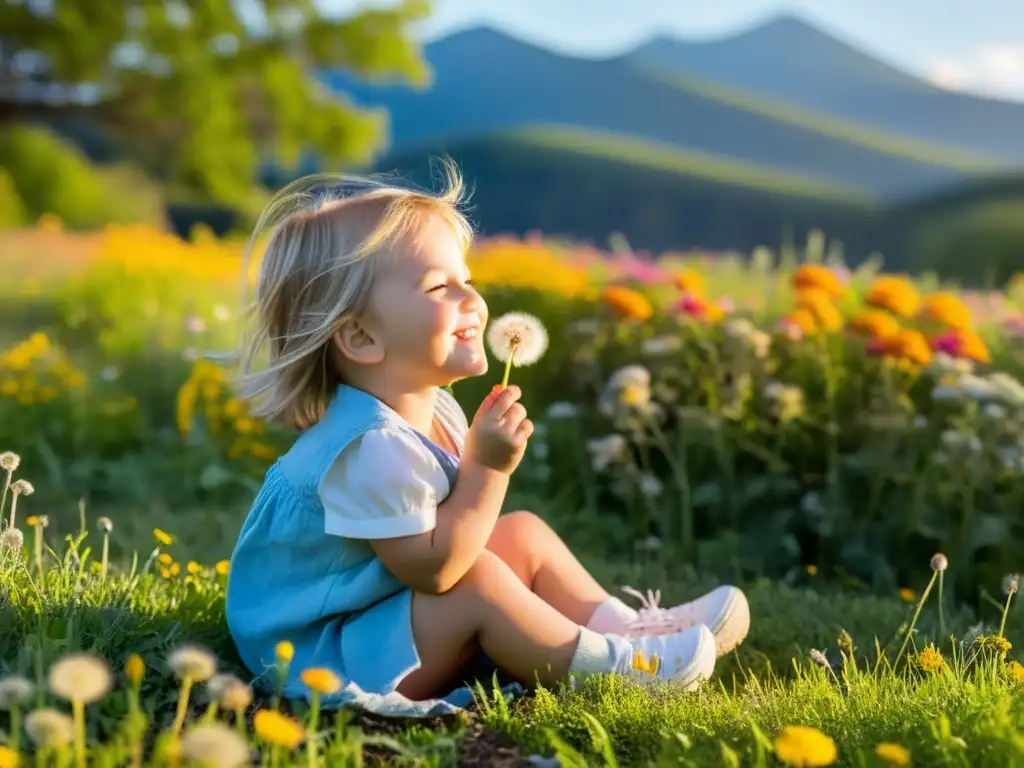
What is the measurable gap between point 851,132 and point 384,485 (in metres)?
32.3

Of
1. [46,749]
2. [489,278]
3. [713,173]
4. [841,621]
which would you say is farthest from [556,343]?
[713,173]

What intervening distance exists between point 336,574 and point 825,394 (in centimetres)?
A: 246

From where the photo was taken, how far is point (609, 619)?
2631 millimetres

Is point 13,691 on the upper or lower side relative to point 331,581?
upper

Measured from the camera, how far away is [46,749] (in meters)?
1.60

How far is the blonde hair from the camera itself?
2275 millimetres

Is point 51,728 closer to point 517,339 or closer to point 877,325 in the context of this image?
point 517,339

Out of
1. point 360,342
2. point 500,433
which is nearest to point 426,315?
point 360,342

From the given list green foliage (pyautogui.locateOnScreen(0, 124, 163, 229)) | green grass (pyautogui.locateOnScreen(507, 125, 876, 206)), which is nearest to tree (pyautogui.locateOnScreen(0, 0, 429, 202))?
green foliage (pyautogui.locateOnScreen(0, 124, 163, 229))

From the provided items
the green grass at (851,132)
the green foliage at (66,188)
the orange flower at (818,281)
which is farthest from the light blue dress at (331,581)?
the green grass at (851,132)

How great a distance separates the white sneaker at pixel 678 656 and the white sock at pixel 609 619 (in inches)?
6.2

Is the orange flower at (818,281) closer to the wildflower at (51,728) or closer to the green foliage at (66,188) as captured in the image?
the wildflower at (51,728)

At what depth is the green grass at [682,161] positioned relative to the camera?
24062 mm

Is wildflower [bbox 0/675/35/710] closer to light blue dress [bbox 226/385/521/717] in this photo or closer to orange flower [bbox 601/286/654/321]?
light blue dress [bbox 226/385/521/717]
